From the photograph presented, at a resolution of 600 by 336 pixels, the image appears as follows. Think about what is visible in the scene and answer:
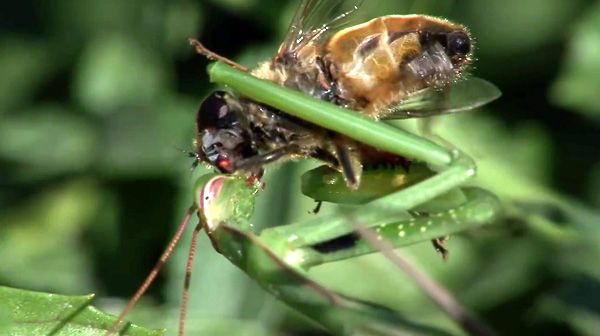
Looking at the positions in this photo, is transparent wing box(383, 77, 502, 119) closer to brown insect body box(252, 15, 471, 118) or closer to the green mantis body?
brown insect body box(252, 15, 471, 118)

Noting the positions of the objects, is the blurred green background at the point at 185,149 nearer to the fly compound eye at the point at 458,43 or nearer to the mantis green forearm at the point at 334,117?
the fly compound eye at the point at 458,43

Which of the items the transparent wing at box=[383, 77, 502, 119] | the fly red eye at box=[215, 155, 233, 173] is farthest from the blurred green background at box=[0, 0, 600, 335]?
the fly red eye at box=[215, 155, 233, 173]

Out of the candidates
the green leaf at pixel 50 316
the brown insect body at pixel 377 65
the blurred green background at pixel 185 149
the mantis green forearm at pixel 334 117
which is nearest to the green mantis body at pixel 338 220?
the mantis green forearm at pixel 334 117

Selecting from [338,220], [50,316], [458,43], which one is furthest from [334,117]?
[50,316]

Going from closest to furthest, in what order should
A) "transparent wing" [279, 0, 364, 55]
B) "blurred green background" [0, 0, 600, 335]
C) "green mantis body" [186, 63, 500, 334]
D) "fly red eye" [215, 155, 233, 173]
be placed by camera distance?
"green mantis body" [186, 63, 500, 334]
"fly red eye" [215, 155, 233, 173]
"transparent wing" [279, 0, 364, 55]
"blurred green background" [0, 0, 600, 335]

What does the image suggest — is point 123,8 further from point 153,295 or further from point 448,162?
point 448,162

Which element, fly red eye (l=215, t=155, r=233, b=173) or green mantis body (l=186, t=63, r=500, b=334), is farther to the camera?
fly red eye (l=215, t=155, r=233, b=173)
